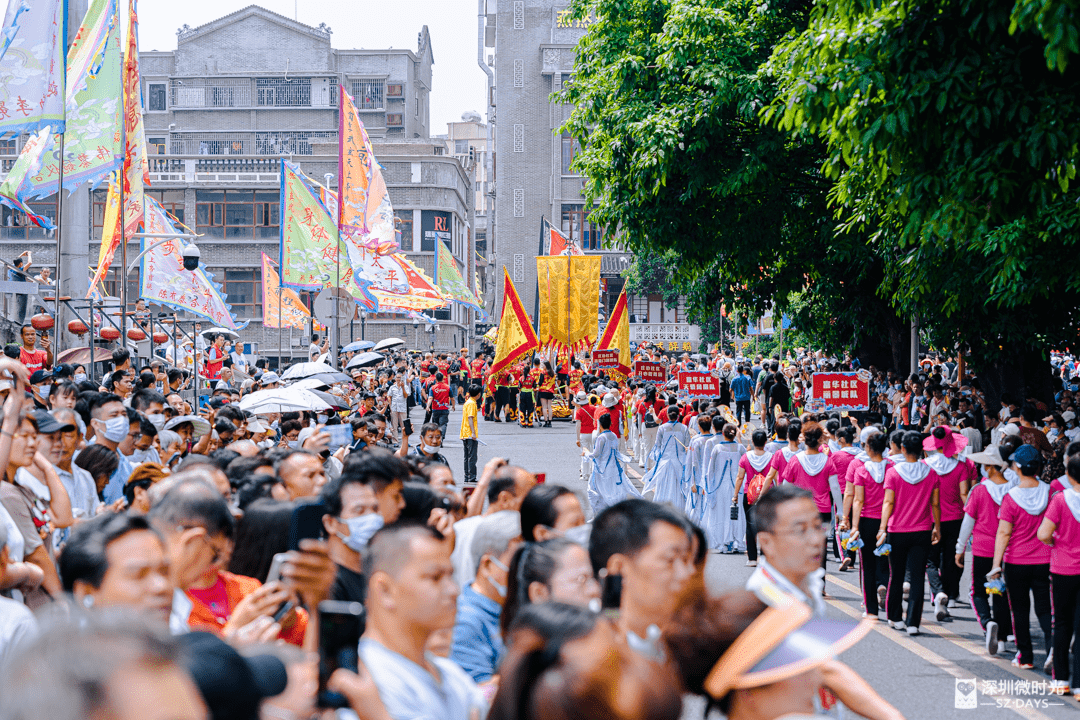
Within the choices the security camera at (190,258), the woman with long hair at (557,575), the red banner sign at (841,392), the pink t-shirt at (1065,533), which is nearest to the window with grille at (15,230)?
the security camera at (190,258)

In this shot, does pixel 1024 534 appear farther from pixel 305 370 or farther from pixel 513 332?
pixel 513 332

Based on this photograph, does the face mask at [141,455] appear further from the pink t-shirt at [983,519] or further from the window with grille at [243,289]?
the window with grille at [243,289]

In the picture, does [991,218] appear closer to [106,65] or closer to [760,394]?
[106,65]

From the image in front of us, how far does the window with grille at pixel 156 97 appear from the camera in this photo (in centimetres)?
6931

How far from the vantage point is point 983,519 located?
326 inches

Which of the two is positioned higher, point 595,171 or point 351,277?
point 595,171

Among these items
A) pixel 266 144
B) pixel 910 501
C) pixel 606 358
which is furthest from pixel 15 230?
pixel 910 501

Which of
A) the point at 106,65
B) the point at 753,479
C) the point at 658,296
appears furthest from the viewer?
the point at 658,296

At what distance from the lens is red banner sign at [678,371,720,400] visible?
21.7 meters

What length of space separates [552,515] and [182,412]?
885cm

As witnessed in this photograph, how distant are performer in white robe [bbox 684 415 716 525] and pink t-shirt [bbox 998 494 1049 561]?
5783 mm

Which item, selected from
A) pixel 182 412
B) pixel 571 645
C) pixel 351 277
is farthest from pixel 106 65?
pixel 571 645

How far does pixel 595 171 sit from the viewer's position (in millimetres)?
19156

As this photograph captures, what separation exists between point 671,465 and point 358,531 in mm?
10787
